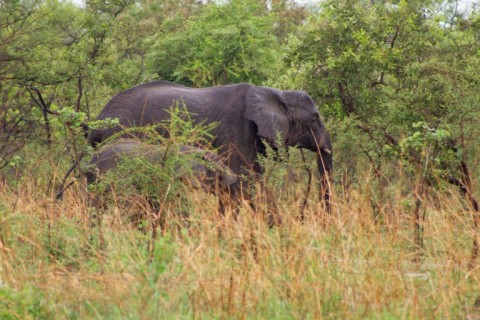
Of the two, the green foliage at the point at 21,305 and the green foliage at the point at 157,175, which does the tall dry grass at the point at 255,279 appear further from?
the green foliage at the point at 157,175

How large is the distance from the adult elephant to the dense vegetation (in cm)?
35

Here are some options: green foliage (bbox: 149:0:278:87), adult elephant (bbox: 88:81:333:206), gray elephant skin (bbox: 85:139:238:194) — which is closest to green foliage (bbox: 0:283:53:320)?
gray elephant skin (bbox: 85:139:238:194)

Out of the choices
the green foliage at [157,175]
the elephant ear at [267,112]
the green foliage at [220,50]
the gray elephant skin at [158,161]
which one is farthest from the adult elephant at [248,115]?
the green foliage at [220,50]

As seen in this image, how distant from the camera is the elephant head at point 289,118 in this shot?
11.8 metres

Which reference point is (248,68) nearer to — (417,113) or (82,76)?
(82,76)

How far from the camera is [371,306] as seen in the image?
555cm

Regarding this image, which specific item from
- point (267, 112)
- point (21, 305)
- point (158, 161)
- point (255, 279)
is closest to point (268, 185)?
point (158, 161)

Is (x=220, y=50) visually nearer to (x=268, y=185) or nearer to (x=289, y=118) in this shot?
(x=289, y=118)

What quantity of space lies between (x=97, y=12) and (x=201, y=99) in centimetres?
249

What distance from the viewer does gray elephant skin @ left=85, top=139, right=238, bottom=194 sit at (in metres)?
8.05

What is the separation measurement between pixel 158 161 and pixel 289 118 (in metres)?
4.50

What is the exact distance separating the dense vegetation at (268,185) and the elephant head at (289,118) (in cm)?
31

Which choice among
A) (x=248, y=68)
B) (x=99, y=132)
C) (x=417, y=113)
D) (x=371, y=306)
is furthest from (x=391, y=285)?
(x=248, y=68)

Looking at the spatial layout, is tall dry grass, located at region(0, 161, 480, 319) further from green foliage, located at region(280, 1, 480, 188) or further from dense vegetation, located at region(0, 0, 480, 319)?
green foliage, located at region(280, 1, 480, 188)
